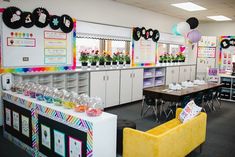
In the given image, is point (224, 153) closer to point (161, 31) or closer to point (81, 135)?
point (81, 135)

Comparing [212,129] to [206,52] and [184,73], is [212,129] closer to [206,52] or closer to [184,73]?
[184,73]

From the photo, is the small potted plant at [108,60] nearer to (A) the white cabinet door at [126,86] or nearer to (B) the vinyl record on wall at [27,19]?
(A) the white cabinet door at [126,86]

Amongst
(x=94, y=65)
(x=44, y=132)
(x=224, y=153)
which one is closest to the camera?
(x=44, y=132)

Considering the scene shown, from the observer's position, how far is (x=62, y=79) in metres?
5.58

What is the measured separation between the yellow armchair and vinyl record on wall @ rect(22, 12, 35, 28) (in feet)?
11.0

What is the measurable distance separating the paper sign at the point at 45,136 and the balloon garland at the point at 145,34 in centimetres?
518

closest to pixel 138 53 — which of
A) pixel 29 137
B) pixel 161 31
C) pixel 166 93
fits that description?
pixel 161 31

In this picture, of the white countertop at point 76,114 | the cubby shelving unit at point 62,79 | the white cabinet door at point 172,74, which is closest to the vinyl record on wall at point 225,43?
the white cabinet door at point 172,74

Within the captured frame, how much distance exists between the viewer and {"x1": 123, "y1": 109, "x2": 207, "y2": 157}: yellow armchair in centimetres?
276

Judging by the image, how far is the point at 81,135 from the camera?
2.67 metres

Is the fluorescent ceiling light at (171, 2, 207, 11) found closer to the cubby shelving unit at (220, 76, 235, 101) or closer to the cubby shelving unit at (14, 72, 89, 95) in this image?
the cubby shelving unit at (220, 76, 235, 101)

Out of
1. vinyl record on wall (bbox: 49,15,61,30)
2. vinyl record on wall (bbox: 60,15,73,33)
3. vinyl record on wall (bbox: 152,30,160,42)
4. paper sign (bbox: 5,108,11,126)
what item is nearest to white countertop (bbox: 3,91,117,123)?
paper sign (bbox: 5,108,11,126)

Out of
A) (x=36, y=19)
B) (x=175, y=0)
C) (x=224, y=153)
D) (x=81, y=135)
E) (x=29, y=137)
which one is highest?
(x=175, y=0)

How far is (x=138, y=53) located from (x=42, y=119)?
A: 5.30m
